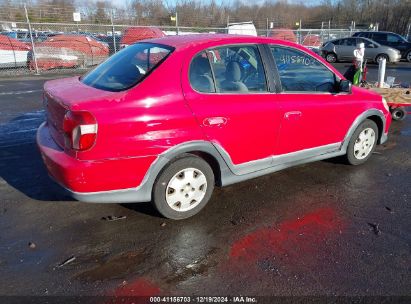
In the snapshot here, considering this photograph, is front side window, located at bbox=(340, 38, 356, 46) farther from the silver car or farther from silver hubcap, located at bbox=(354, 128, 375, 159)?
silver hubcap, located at bbox=(354, 128, 375, 159)

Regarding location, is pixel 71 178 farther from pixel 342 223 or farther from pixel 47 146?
pixel 342 223

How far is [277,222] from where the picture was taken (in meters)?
3.57

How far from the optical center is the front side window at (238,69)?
3.53 metres

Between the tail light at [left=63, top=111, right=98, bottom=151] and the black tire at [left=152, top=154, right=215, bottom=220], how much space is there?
0.72 metres

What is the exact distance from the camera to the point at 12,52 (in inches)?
598

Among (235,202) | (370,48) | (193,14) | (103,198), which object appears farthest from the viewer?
(193,14)

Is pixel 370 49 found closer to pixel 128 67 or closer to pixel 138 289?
pixel 128 67

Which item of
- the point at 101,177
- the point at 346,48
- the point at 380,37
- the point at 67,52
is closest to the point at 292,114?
the point at 101,177

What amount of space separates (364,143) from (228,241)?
2.75m

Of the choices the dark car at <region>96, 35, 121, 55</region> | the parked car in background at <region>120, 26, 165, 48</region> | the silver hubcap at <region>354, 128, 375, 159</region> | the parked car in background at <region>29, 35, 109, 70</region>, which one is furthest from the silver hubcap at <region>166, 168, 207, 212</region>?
the dark car at <region>96, 35, 121, 55</region>

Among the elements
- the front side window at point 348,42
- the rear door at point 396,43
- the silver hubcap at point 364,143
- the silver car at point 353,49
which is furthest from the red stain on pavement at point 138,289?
the rear door at point 396,43

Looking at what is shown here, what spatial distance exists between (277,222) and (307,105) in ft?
4.50

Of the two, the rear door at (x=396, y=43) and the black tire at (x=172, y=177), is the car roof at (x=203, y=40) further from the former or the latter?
the rear door at (x=396, y=43)

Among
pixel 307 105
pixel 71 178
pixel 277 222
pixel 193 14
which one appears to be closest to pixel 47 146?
pixel 71 178
